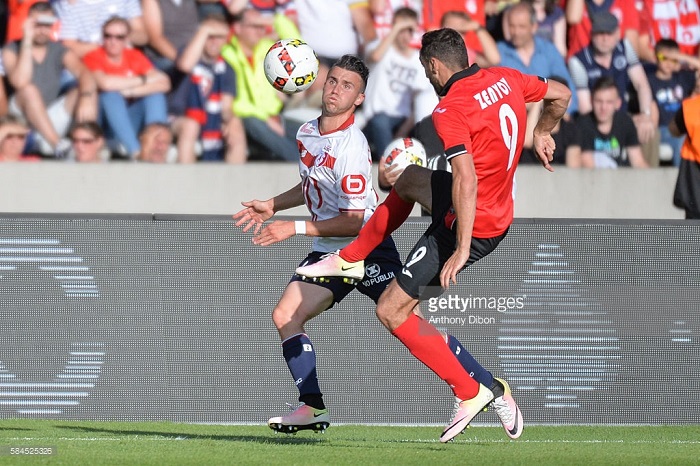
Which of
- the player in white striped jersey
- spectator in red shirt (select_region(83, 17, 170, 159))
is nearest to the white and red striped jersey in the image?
the player in white striped jersey

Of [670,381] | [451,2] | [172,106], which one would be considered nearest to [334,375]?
[670,381]

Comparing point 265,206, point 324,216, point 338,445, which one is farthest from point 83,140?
point 338,445

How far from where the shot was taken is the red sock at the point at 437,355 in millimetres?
7547

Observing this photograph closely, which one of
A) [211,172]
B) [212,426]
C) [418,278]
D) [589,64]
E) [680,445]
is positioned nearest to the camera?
[418,278]

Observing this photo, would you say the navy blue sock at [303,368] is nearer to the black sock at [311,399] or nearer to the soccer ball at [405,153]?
the black sock at [311,399]

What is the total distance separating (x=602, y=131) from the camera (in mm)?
13953

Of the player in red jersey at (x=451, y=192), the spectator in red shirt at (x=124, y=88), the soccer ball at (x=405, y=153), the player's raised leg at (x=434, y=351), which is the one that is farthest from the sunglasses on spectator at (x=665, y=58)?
the player's raised leg at (x=434, y=351)

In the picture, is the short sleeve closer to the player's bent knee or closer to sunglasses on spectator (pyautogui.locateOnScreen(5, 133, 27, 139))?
the player's bent knee

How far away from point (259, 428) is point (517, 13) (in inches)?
246

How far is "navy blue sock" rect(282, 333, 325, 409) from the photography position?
814 centimetres

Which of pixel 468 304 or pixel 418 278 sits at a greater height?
pixel 418 278

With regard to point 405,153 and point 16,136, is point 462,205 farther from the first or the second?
point 16,136

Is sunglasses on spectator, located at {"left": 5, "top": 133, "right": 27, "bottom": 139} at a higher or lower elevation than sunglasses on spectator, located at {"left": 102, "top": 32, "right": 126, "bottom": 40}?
lower

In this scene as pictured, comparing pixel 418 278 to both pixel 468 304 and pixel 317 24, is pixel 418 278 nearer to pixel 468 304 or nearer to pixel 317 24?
pixel 468 304
